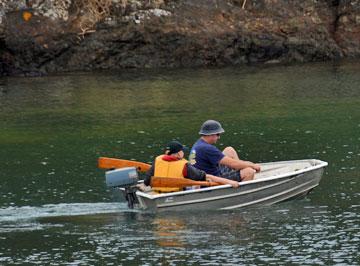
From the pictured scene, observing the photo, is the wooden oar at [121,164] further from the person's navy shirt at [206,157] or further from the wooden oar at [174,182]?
the wooden oar at [174,182]

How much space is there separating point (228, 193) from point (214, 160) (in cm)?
82

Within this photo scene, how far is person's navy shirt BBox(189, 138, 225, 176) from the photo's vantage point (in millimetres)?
20594

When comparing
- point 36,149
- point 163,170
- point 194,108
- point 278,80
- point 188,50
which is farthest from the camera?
point 188,50

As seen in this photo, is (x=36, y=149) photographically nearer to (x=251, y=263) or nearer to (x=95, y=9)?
(x=251, y=263)

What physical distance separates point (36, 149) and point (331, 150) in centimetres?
781

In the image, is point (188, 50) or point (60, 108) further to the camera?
point (188, 50)

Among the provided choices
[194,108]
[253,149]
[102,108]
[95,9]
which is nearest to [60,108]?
[102,108]

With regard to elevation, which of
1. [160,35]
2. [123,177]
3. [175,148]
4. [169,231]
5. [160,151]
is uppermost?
[160,35]

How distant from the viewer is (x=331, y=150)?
25891 mm

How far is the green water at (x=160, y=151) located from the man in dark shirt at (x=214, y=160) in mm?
864

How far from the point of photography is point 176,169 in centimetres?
2022

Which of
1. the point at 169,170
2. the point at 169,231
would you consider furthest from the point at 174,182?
the point at 169,231

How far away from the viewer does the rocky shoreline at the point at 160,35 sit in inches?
1809

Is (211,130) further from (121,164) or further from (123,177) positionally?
(121,164)
